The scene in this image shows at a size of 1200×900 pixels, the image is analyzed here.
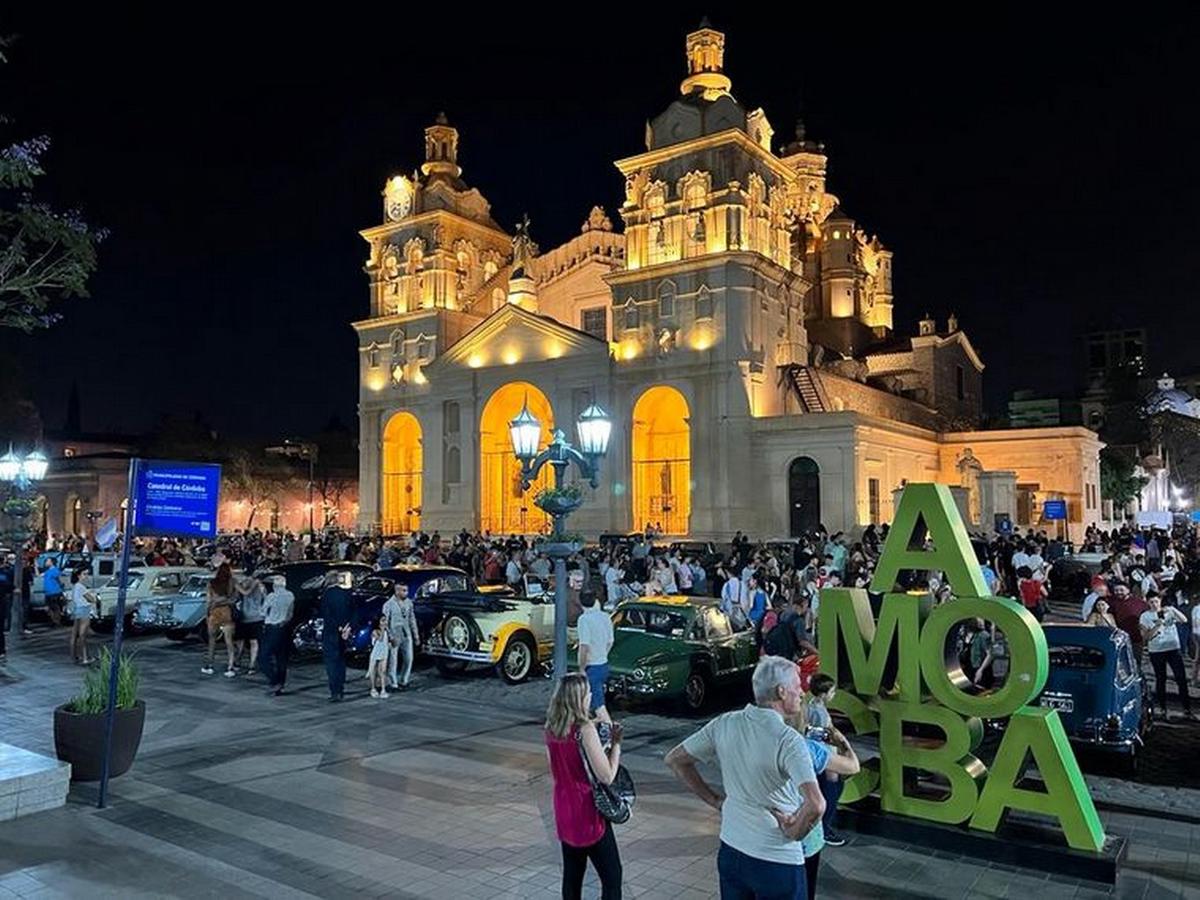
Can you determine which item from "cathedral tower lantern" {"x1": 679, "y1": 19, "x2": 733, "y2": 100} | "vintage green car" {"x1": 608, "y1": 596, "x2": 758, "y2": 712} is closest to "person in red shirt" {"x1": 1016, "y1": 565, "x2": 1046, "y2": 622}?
"vintage green car" {"x1": 608, "y1": 596, "x2": 758, "y2": 712}

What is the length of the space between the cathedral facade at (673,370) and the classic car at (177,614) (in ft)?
74.5

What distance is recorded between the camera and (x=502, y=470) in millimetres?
48438

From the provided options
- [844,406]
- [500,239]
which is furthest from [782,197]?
[500,239]

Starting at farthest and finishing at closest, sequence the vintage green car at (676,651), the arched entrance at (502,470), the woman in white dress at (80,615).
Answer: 1. the arched entrance at (502,470)
2. the woman in white dress at (80,615)
3. the vintage green car at (676,651)

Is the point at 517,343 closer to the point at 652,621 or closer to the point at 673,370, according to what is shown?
the point at 673,370

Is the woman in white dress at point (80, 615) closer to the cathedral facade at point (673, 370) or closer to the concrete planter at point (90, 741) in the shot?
the concrete planter at point (90, 741)

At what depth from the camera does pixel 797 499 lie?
130 ft

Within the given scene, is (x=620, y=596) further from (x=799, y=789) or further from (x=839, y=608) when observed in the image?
(x=799, y=789)

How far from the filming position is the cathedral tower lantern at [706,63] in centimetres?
4559

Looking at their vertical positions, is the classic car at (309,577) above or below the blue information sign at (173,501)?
below

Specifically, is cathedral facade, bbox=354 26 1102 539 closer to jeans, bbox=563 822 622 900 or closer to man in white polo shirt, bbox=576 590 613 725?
man in white polo shirt, bbox=576 590 613 725

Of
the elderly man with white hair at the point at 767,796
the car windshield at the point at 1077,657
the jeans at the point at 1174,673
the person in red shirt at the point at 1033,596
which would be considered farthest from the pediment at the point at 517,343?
the elderly man with white hair at the point at 767,796

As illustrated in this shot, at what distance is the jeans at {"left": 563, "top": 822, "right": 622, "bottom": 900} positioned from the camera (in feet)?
17.6

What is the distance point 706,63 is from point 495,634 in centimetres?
3880
